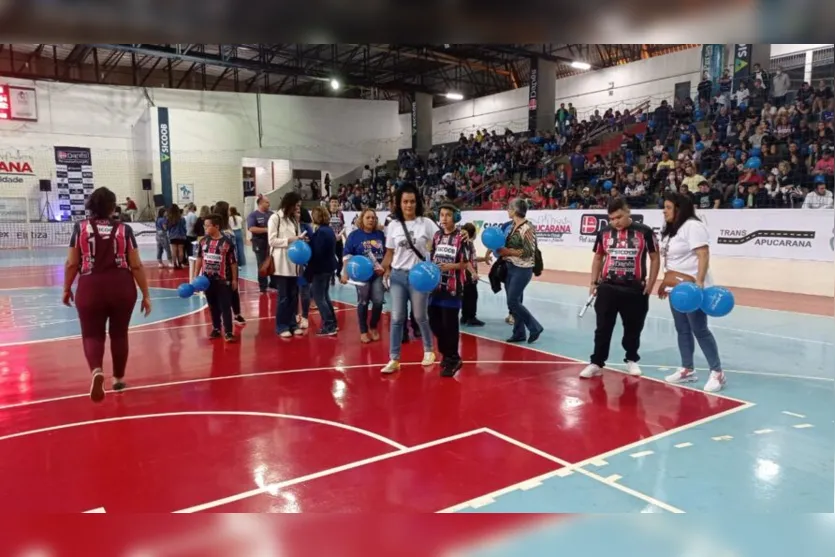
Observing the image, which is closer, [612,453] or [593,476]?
[593,476]

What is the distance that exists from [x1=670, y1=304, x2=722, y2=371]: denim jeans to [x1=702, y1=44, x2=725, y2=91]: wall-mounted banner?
15.8m

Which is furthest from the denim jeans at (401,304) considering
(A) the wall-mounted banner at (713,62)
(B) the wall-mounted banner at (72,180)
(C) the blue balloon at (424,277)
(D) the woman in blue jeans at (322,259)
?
(B) the wall-mounted banner at (72,180)

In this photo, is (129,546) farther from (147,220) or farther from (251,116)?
(251,116)

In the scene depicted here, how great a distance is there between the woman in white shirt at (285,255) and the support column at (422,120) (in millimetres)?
23313

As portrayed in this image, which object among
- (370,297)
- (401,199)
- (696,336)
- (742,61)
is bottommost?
(696,336)

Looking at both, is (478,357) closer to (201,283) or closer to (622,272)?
(622,272)

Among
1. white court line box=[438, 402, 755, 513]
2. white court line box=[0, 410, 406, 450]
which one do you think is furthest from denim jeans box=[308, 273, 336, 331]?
white court line box=[438, 402, 755, 513]

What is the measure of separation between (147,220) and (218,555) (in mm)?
24439

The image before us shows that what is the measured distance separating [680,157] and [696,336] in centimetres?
1000

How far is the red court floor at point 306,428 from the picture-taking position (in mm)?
3170

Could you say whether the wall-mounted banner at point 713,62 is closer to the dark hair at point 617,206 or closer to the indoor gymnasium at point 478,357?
the indoor gymnasium at point 478,357

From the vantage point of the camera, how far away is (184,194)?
81.5 feet

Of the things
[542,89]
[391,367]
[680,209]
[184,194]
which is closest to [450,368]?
[391,367]

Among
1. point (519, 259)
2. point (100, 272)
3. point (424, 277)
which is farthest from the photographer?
point (519, 259)
